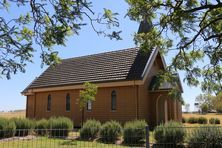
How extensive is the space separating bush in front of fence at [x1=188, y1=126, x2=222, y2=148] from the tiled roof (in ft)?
35.2

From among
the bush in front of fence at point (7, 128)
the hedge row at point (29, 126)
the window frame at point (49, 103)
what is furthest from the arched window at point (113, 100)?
the bush in front of fence at point (7, 128)

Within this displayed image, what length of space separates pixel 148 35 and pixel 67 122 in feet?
33.5

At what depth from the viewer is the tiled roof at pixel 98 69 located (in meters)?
28.1

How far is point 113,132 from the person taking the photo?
65.0ft

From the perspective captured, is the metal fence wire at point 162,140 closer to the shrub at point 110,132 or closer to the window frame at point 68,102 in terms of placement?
the shrub at point 110,132

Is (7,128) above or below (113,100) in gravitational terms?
below

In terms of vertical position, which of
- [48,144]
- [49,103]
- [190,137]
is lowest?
[48,144]

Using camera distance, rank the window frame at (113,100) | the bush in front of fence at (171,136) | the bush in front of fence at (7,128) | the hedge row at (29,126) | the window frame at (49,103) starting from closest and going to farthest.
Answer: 1. the bush in front of fence at (171,136)
2. the bush in front of fence at (7,128)
3. the hedge row at (29,126)
4. the window frame at (113,100)
5. the window frame at (49,103)

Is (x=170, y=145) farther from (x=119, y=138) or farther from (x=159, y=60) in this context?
(x=159, y=60)

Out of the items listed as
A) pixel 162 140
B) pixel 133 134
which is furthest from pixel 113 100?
pixel 162 140

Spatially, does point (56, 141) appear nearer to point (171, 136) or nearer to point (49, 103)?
point (171, 136)

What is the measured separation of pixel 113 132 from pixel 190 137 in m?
5.01

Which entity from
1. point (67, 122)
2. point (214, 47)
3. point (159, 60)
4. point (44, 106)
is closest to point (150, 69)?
point (159, 60)

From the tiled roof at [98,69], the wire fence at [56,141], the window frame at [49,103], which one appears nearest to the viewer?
the wire fence at [56,141]
